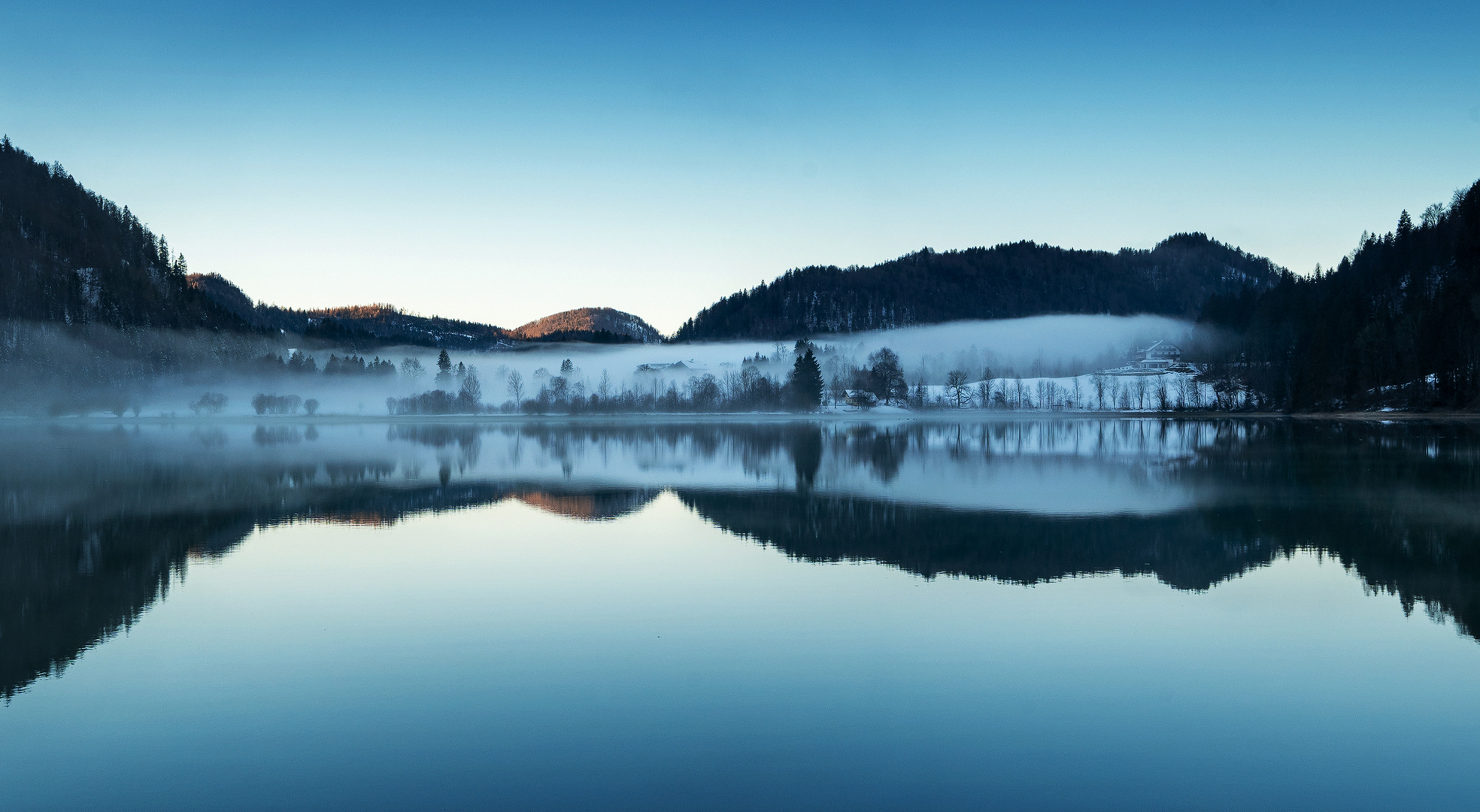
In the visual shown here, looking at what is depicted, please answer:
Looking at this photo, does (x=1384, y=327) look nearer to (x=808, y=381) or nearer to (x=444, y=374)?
(x=808, y=381)

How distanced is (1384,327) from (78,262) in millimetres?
206514

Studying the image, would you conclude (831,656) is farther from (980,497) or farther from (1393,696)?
(980,497)

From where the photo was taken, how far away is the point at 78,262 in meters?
168

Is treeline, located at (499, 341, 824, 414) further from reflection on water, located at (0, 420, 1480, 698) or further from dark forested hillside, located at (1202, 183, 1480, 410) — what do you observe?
reflection on water, located at (0, 420, 1480, 698)

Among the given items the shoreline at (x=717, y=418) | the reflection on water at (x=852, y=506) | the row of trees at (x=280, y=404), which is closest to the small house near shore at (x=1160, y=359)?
the shoreline at (x=717, y=418)

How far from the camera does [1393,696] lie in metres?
8.05

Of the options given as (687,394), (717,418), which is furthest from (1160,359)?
(717,418)

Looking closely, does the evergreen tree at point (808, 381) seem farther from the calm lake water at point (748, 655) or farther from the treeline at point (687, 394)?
the calm lake water at point (748, 655)

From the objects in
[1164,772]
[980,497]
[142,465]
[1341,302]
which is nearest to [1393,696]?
[1164,772]


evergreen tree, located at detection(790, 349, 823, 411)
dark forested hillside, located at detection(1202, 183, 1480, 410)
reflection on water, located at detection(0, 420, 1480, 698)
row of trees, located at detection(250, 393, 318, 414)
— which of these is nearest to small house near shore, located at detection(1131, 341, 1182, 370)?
dark forested hillside, located at detection(1202, 183, 1480, 410)

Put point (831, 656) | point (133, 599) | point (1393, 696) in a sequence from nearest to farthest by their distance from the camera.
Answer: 1. point (1393, 696)
2. point (831, 656)
3. point (133, 599)

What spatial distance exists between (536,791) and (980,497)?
1799 centimetres

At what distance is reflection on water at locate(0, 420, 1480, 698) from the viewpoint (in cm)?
1299

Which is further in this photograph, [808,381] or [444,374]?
[444,374]
